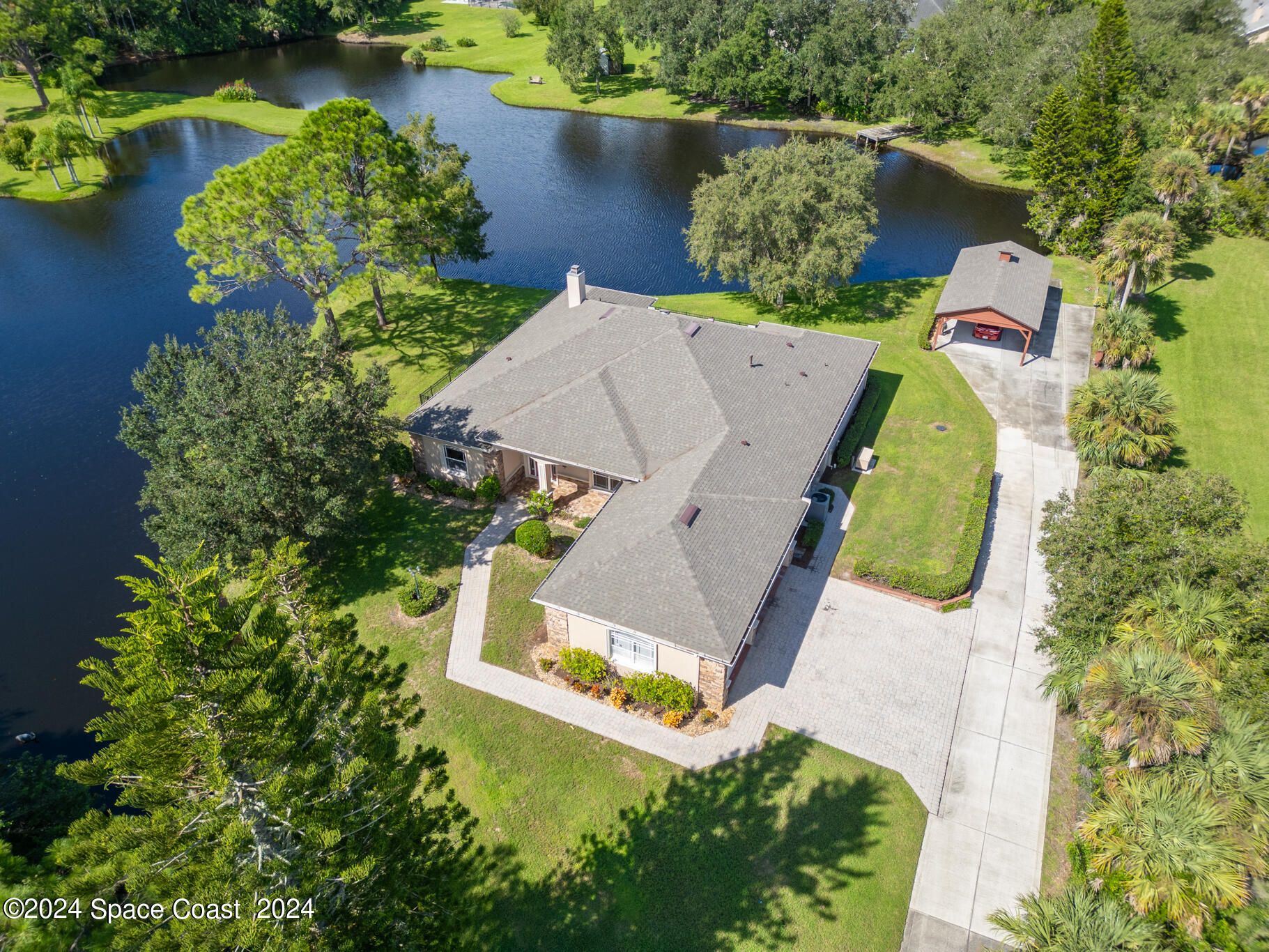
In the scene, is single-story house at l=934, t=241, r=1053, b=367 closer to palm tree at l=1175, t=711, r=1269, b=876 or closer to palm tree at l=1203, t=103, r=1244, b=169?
palm tree at l=1203, t=103, r=1244, b=169

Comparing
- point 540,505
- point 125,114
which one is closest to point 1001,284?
point 540,505

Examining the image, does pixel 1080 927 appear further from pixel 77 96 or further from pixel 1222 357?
pixel 77 96

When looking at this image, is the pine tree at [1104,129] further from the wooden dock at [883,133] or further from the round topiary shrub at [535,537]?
the round topiary shrub at [535,537]

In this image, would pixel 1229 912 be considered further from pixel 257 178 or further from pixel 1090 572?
pixel 257 178

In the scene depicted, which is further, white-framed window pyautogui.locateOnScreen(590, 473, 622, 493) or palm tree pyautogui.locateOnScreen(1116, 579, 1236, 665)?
white-framed window pyautogui.locateOnScreen(590, 473, 622, 493)

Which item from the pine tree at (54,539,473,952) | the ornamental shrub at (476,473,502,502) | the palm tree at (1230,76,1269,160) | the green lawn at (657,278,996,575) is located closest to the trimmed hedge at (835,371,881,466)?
the green lawn at (657,278,996,575)

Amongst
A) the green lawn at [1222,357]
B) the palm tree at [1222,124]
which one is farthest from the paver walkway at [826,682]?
the palm tree at [1222,124]
